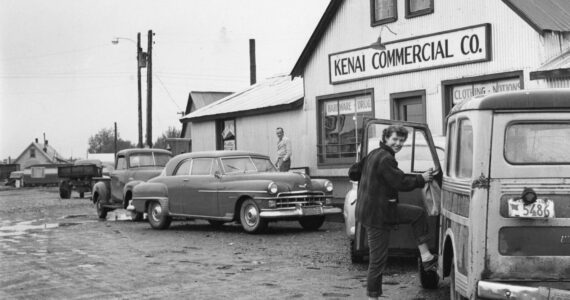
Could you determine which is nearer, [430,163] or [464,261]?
[464,261]

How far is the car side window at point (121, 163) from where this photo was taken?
21.1 meters

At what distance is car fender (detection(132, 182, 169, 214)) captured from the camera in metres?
17.2

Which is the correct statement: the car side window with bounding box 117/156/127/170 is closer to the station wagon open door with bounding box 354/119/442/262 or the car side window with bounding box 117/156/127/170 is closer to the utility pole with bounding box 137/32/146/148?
the station wagon open door with bounding box 354/119/442/262

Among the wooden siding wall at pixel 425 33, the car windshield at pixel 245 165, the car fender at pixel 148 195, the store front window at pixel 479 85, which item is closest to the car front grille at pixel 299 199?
the car windshield at pixel 245 165

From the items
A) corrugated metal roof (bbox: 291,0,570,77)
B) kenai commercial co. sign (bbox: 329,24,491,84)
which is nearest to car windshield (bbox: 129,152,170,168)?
kenai commercial co. sign (bbox: 329,24,491,84)

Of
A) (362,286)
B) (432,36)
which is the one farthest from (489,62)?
(362,286)

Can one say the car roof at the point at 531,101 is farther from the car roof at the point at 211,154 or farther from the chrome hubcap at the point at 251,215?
the car roof at the point at 211,154

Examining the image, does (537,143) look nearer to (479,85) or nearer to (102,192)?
(479,85)

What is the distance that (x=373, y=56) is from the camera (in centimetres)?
1945

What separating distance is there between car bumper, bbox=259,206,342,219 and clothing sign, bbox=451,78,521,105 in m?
3.71

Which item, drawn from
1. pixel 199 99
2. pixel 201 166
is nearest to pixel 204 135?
pixel 201 166

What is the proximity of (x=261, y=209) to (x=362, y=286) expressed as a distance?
625 cm

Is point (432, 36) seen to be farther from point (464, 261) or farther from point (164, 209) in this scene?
point (464, 261)

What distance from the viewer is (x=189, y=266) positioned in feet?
35.8
